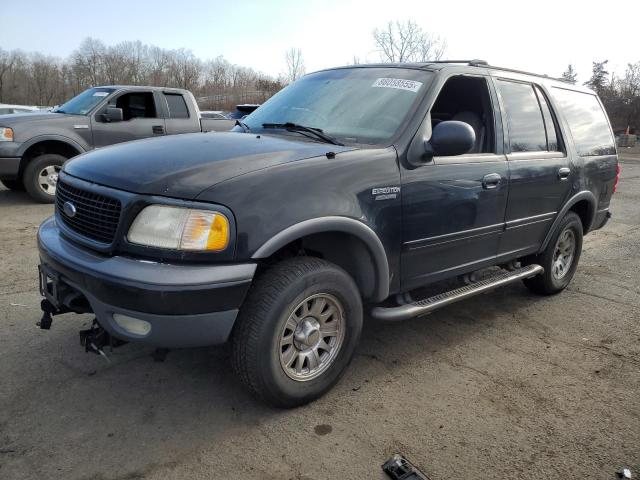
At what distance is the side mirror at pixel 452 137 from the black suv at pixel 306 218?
0.04ft

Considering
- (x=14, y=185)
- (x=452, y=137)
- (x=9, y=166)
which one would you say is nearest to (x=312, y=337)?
(x=452, y=137)

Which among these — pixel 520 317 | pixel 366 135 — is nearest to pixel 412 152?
pixel 366 135

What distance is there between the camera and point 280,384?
8.89ft

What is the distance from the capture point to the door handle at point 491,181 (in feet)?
11.9

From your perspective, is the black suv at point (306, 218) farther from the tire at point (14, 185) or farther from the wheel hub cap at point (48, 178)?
the tire at point (14, 185)

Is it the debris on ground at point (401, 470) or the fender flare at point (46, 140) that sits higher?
the fender flare at point (46, 140)

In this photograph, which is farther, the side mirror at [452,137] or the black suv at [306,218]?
the side mirror at [452,137]

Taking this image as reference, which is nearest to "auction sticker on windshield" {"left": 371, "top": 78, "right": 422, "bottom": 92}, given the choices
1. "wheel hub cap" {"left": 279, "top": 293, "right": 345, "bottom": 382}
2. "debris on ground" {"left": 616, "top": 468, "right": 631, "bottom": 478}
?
"wheel hub cap" {"left": 279, "top": 293, "right": 345, "bottom": 382}

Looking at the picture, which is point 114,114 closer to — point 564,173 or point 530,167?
point 530,167

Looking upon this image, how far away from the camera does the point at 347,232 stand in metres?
2.82

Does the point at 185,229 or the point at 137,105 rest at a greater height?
the point at 137,105

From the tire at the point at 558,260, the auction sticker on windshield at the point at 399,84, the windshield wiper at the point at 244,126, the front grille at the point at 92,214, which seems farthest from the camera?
the tire at the point at 558,260

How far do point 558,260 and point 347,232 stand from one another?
299cm

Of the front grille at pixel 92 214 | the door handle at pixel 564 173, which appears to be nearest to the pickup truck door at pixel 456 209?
the door handle at pixel 564 173
